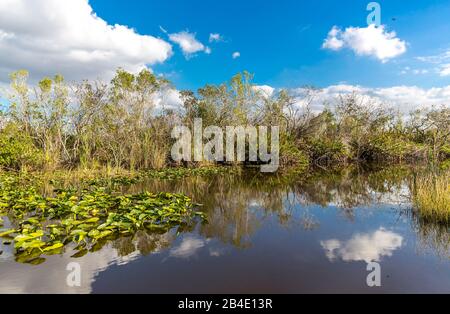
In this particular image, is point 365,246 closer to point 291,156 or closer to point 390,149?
point 291,156

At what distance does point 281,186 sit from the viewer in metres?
11.0

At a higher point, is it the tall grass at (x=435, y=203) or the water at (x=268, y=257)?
the tall grass at (x=435, y=203)

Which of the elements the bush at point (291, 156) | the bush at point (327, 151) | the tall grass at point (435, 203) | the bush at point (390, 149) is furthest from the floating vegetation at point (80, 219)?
the bush at point (390, 149)

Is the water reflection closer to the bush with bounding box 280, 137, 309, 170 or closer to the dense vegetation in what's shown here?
the dense vegetation

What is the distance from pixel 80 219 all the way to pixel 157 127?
10944mm

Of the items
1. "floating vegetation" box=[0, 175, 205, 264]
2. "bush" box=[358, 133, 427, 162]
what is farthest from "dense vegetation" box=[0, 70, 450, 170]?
"floating vegetation" box=[0, 175, 205, 264]

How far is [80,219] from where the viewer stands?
586cm

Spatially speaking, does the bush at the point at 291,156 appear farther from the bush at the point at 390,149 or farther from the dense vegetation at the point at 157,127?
the bush at the point at 390,149

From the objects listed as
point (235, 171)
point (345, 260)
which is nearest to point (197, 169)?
point (235, 171)

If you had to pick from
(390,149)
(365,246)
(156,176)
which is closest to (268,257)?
(365,246)

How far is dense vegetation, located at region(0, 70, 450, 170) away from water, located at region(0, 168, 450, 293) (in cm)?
340

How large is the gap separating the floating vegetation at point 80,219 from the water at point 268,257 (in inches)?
10.0

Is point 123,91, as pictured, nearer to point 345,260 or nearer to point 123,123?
point 123,123

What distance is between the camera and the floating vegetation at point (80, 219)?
448 centimetres
